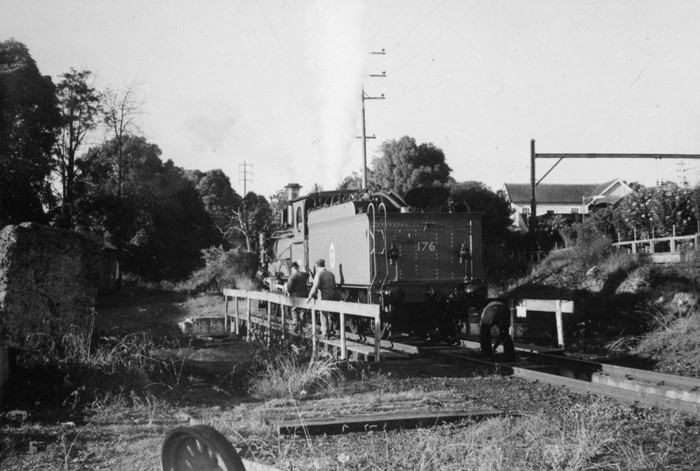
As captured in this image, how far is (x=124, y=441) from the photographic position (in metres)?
5.34

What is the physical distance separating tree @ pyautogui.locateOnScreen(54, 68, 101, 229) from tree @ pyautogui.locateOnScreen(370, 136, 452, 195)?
14071mm

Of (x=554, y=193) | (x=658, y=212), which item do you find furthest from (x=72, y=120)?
(x=554, y=193)

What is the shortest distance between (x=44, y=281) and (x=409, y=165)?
2649cm

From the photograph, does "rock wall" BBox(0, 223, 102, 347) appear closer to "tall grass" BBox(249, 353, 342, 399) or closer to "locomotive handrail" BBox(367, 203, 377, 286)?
"tall grass" BBox(249, 353, 342, 399)

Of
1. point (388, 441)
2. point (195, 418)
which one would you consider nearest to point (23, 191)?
point (195, 418)

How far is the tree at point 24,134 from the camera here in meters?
19.6

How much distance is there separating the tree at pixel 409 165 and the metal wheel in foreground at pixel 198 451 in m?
29.7

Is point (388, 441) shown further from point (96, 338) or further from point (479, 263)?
point (479, 263)

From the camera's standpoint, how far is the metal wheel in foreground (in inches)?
121

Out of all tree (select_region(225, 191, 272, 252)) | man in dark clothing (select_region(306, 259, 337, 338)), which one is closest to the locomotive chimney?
man in dark clothing (select_region(306, 259, 337, 338))

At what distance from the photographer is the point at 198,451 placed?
331 centimetres

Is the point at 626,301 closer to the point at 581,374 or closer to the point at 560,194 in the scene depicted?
the point at 581,374

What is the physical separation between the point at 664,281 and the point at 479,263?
4.71 meters

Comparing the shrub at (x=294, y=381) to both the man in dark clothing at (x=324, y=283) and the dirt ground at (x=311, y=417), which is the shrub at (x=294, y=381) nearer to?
the dirt ground at (x=311, y=417)
